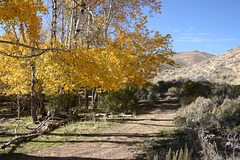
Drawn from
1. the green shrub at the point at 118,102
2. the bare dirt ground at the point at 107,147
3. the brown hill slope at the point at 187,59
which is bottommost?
the bare dirt ground at the point at 107,147

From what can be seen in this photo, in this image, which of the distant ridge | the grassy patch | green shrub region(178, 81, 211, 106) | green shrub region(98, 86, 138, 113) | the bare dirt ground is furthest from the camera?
the distant ridge

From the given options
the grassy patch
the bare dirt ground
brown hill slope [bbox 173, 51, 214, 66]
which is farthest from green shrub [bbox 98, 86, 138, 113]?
brown hill slope [bbox 173, 51, 214, 66]

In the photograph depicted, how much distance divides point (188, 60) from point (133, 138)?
55.4m

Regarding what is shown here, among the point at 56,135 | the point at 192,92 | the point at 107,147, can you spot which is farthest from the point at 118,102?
the point at 192,92

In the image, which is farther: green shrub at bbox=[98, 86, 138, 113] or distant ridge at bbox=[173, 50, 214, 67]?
distant ridge at bbox=[173, 50, 214, 67]

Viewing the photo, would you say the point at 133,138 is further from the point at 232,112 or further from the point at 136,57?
the point at 136,57

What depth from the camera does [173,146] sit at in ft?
14.2

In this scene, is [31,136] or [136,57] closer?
[31,136]

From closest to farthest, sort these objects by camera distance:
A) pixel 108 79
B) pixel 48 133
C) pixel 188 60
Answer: pixel 108 79 → pixel 48 133 → pixel 188 60

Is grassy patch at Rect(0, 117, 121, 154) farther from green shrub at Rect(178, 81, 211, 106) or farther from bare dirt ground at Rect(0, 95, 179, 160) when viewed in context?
green shrub at Rect(178, 81, 211, 106)

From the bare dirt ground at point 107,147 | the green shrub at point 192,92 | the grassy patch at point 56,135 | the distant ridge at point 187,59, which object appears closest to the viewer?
the bare dirt ground at point 107,147

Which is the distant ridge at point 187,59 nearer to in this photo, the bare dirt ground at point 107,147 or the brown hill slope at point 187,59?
the brown hill slope at point 187,59

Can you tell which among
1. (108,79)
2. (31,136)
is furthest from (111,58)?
(31,136)

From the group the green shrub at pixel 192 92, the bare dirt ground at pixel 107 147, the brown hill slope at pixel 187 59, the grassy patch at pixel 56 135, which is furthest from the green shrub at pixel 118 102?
the brown hill slope at pixel 187 59
